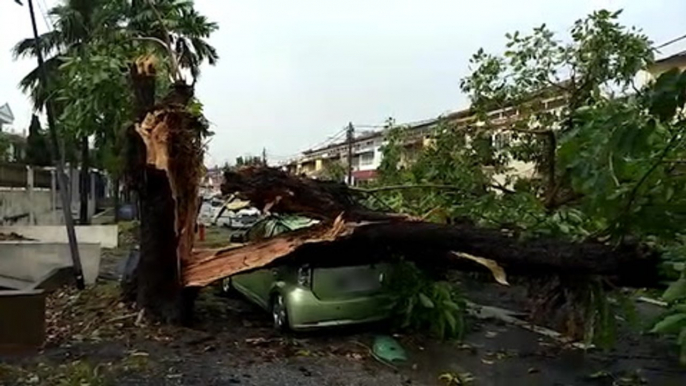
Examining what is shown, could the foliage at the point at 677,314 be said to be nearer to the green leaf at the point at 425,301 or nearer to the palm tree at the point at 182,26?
the green leaf at the point at 425,301

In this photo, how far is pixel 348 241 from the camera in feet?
25.4

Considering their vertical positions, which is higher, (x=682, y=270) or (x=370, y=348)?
(x=682, y=270)

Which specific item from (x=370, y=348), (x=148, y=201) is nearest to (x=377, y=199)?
(x=370, y=348)

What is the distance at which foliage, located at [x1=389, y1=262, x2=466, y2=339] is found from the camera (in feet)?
29.0

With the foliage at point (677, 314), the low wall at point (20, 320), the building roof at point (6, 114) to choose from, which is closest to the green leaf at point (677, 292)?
the foliage at point (677, 314)

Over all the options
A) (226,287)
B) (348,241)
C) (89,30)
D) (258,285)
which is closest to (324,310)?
(348,241)

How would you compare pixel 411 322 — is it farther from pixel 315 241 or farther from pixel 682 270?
pixel 682 270

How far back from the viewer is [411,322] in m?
8.88

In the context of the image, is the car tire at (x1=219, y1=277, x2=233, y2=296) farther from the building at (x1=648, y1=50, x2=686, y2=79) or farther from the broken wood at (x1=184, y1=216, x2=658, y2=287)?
the building at (x1=648, y1=50, x2=686, y2=79)

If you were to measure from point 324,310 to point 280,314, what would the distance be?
0.71m

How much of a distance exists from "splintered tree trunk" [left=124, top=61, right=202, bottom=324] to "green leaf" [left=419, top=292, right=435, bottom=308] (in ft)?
9.60

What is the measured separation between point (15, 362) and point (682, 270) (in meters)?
6.29

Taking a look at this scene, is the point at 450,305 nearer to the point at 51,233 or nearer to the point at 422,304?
the point at 422,304

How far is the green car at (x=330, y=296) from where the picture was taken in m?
8.54
